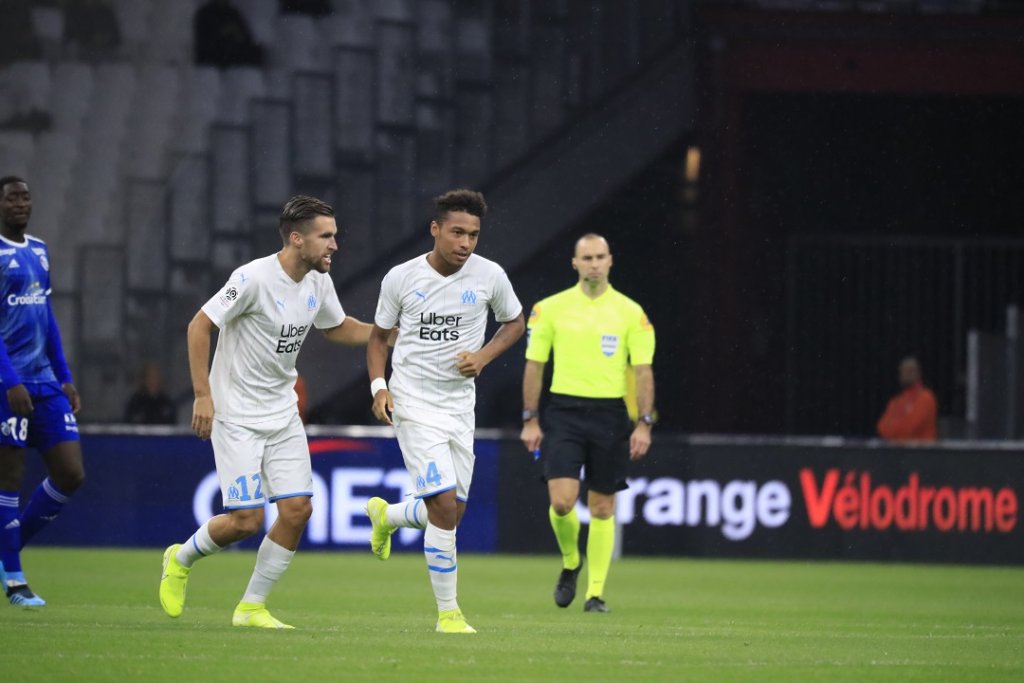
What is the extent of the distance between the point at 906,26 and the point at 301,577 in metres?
10.2

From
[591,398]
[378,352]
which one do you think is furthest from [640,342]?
[378,352]

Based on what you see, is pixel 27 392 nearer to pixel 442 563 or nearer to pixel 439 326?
pixel 439 326

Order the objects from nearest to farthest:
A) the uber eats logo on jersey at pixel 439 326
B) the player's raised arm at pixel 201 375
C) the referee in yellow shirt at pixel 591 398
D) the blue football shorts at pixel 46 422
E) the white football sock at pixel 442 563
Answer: the player's raised arm at pixel 201 375 < the white football sock at pixel 442 563 < the uber eats logo on jersey at pixel 439 326 < the blue football shorts at pixel 46 422 < the referee in yellow shirt at pixel 591 398

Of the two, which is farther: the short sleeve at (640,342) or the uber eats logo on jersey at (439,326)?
the short sleeve at (640,342)

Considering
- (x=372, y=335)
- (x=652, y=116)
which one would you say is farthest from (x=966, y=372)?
(x=372, y=335)

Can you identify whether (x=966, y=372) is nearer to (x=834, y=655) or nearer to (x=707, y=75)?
(x=707, y=75)

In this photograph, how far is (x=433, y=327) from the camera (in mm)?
8266

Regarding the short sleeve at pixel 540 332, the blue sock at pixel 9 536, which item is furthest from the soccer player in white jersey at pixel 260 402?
the short sleeve at pixel 540 332

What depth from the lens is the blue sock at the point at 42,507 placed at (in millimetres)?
9500

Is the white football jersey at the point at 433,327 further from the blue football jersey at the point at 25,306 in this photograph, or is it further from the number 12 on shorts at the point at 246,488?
the blue football jersey at the point at 25,306

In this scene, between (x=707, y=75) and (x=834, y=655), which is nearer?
(x=834, y=655)

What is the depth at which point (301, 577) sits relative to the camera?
42.3ft

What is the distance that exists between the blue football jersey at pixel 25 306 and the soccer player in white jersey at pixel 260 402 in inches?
62.2

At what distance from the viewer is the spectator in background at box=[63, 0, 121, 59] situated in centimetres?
2002
